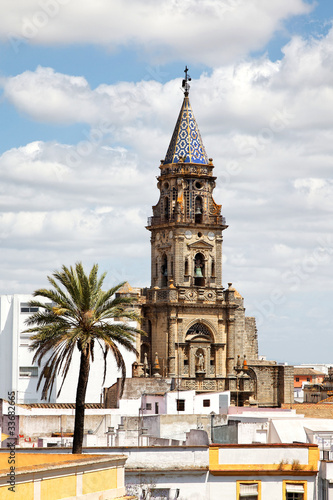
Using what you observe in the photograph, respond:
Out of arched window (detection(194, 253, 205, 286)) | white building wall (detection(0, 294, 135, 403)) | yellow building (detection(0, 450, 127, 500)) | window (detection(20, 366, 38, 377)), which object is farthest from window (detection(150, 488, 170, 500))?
window (detection(20, 366, 38, 377))

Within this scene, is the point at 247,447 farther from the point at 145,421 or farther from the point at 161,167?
the point at 161,167

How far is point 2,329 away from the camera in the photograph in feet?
344

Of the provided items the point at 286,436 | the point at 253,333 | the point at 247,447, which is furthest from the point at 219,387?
the point at 247,447

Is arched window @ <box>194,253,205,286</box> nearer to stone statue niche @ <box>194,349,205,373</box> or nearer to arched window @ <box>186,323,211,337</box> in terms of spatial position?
arched window @ <box>186,323,211,337</box>

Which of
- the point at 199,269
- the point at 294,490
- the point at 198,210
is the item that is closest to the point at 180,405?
the point at 294,490

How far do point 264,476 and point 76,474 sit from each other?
12631 mm

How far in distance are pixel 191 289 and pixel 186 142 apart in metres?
14.8

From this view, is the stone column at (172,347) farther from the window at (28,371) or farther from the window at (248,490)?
the window at (248,490)

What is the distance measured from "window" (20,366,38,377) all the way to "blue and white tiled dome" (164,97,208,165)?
24153 millimetres

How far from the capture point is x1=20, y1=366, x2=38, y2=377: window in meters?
102

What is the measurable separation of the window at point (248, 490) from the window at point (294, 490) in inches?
36.8

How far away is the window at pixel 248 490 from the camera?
35906 mm

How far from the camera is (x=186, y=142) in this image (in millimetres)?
103875

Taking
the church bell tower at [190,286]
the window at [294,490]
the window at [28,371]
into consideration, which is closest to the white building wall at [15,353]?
the window at [28,371]
